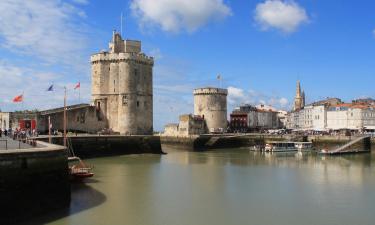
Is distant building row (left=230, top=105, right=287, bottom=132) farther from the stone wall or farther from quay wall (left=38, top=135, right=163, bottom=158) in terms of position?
quay wall (left=38, top=135, right=163, bottom=158)

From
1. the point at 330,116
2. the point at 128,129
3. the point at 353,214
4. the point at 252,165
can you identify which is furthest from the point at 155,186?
the point at 330,116

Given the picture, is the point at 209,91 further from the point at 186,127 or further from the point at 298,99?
the point at 298,99

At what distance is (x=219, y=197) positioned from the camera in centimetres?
2050

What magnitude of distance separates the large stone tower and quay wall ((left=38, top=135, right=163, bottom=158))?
3.58 metres

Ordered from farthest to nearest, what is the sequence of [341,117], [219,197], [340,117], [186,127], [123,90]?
[340,117], [341,117], [186,127], [123,90], [219,197]

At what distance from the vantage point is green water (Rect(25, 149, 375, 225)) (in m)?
16.0

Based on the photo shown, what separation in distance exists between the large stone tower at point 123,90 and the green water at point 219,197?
13864 mm

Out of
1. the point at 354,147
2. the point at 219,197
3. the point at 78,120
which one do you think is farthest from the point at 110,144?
the point at 354,147

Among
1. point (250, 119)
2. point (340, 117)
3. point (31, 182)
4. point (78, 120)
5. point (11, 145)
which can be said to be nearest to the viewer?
point (31, 182)

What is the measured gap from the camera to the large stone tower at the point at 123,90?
45.6 metres

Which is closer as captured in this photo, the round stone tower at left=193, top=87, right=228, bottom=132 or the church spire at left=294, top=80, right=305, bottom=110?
the round stone tower at left=193, top=87, right=228, bottom=132

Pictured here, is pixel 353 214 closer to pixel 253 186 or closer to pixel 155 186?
pixel 253 186

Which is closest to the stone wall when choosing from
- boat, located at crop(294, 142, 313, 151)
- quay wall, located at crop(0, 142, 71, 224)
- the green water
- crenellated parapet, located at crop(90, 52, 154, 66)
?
crenellated parapet, located at crop(90, 52, 154, 66)

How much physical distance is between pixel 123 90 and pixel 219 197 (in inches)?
1058
